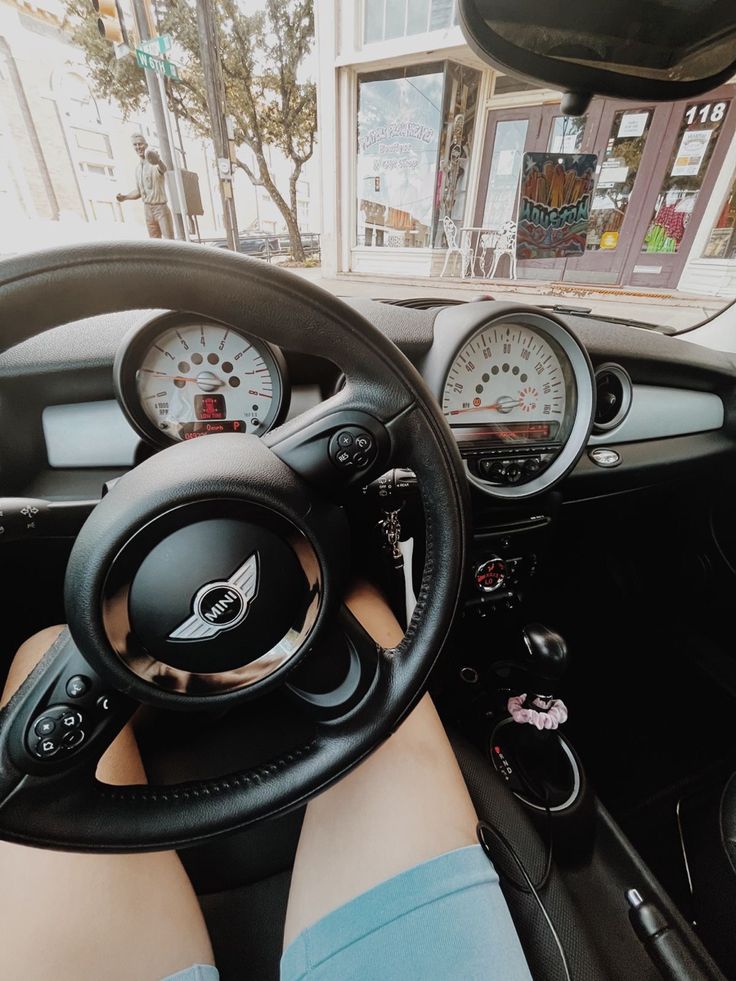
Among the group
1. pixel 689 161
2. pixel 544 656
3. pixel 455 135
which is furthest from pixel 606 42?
pixel 455 135

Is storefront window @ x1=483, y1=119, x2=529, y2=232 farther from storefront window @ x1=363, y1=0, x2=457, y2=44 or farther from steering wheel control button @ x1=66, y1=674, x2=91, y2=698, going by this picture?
storefront window @ x1=363, y1=0, x2=457, y2=44

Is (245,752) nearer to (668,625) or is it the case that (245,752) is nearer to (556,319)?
(556,319)

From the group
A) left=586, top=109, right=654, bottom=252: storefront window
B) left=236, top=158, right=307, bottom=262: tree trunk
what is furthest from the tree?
left=586, top=109, right=654, bottom=252: storefront window


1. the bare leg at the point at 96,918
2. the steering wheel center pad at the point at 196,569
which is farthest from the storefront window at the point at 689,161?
the bare leg at the point at 96,918

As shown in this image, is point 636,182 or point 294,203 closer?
point 294,203

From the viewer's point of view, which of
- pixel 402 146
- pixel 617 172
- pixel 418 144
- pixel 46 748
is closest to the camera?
pixel 46 748

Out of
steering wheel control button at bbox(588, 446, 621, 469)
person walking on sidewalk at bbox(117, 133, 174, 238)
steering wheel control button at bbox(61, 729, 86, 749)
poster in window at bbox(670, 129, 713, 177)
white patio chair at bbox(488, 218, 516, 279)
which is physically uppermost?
poster in window at bbox(670, 129, 713, 177)

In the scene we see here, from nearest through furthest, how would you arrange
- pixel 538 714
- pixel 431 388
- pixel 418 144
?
pixel 431 388, pixel 538 714, pixel 418 144

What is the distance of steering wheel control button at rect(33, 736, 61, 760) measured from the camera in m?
0.62

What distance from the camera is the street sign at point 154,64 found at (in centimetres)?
129

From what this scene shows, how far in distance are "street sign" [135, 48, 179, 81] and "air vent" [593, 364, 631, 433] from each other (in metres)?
1.45

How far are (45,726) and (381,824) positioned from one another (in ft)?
1.78

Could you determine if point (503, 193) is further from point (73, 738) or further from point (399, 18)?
point (399, 18)

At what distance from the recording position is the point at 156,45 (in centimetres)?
129
